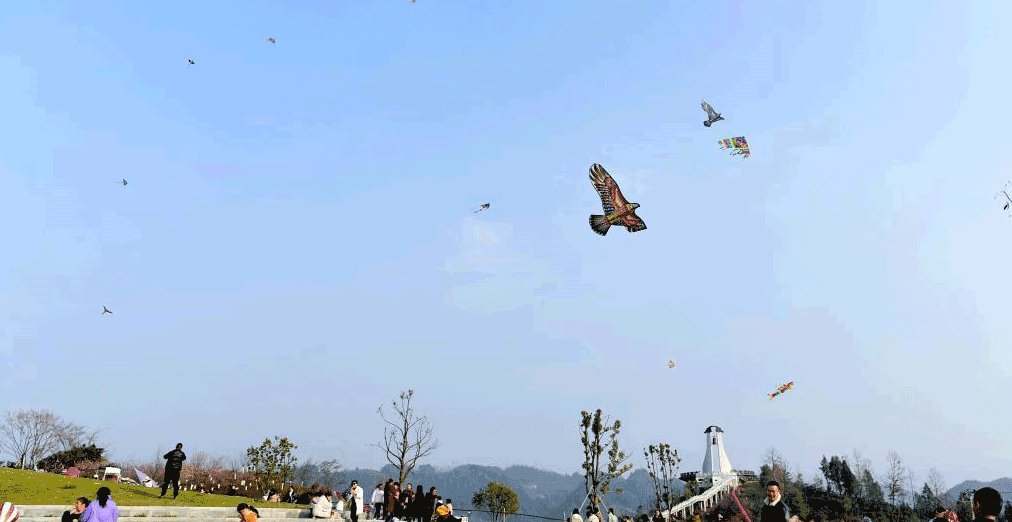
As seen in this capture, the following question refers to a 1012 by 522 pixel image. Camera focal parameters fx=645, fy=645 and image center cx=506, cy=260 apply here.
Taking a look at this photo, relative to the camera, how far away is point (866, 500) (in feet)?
339

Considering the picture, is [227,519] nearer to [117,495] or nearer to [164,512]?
[164,512]

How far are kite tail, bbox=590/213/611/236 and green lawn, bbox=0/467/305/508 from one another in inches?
634

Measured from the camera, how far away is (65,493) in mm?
21688

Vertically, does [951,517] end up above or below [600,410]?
below

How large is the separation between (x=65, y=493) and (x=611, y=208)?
20.5 meters

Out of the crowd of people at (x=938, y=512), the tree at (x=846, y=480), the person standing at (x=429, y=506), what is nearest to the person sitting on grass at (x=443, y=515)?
the crowd of people at (x=938, y=512)

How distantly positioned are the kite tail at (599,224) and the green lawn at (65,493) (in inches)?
634

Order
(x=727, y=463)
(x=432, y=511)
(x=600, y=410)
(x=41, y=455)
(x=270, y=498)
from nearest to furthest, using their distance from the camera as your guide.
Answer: (x=432, y=511) < (x=270, y=498) < (x=600, y=410) < (x=41, y=455) < (x=727, y=463)

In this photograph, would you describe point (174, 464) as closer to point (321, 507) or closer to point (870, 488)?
point (321, 507)

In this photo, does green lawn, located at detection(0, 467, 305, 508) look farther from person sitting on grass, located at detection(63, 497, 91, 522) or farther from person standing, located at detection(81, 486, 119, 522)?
person standing, located at detection(81, 486, 119, 522)

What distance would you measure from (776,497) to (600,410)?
43.0 m

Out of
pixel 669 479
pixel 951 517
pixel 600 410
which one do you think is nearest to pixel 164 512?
pixel 951 517

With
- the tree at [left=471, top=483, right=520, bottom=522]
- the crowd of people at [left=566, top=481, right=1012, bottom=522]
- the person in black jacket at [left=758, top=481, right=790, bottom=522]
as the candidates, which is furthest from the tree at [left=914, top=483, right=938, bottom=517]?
the person in black jacket at [left=758, top=481, right=790, bottom=522]

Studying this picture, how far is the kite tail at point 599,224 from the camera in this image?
66.5 ft
